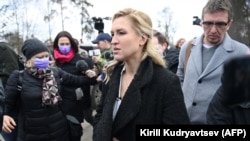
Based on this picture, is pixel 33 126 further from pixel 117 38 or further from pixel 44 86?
pixel 117 38

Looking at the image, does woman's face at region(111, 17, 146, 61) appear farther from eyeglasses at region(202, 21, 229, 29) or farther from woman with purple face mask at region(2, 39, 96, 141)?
woman with purple face mask at region(2, 39, 96, 141)

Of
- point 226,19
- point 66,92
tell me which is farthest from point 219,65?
point 66,92

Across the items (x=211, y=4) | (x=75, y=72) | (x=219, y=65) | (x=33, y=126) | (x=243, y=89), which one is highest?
(x=211, y=4)

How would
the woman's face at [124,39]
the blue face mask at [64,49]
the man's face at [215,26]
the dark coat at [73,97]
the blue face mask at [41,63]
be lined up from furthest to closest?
1. the blue face mask at [64,49]
2. the dark coat at [73,97]
3. the blue face mask at [41,63]
4. the man's face at [215,26]
5. the woman's face at [124,39]

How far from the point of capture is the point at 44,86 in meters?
3.54

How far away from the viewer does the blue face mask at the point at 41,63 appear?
358 cm

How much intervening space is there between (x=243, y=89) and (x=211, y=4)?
1.79 meters

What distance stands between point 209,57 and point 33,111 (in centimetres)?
178

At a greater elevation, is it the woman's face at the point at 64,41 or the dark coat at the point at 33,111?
the woman's face at the point at 64,41

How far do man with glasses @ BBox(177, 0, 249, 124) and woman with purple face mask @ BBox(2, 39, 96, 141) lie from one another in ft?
4.81

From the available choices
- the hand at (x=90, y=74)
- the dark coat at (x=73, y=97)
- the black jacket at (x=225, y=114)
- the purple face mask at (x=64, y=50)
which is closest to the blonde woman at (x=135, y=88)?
the black jacket at (x=225, y=114)

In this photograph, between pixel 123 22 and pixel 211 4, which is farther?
pixel 211 4

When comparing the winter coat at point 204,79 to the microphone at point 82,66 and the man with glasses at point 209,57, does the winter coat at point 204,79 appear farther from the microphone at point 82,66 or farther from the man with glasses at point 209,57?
the microphone at point 82,66

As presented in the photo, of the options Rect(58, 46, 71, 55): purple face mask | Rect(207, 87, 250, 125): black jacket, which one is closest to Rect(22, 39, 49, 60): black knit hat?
Rect(58, 46, 71, 55): purple face mask
